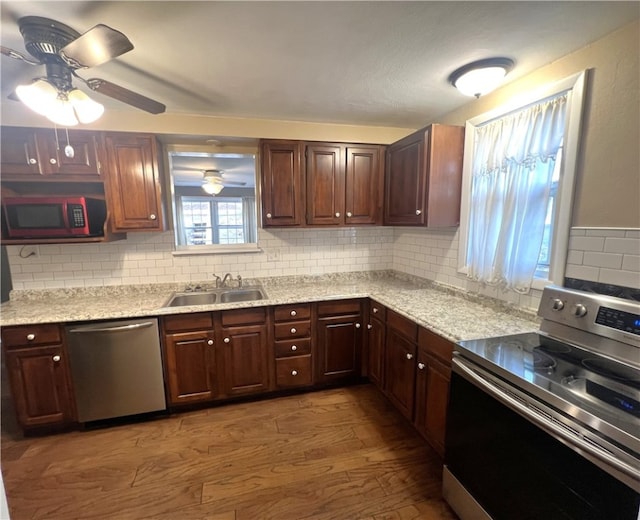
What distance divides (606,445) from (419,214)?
5.72 feet

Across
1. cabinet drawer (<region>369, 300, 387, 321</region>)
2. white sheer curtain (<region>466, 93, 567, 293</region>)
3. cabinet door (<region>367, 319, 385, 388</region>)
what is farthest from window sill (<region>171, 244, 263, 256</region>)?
white sheer curtain (<region>466, 93, 567, 293</region>)

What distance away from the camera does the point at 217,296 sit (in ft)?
9.27

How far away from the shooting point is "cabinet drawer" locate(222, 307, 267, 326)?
2473mm

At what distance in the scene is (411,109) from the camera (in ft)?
8.29

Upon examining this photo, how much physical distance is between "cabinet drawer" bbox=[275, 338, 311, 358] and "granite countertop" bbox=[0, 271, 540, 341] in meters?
0.38

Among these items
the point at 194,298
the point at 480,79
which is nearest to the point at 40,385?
the point at 194,298

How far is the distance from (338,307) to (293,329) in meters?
0.44

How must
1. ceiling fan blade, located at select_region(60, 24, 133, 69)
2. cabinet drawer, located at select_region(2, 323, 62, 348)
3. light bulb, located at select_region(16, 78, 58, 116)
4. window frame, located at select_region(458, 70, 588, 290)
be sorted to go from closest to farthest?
ceiling fan blade, located at select_region(60, 24, 133, 69)
light bulb, located at select_region(16, 78, 58, 116)
window frame, located at select_region(458, 70, 588, 290)
cabinet drawer, located at select_region(2, 323, 62, 348)

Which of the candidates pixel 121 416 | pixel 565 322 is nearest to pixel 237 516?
pixel 121 416

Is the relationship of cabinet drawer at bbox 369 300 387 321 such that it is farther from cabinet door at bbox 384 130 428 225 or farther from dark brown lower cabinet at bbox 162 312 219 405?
dark brown lower cabinet at bbox 162 312 219 405

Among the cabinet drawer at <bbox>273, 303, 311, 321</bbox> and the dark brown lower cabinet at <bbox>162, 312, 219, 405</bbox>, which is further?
the cabinet drawer at <bbox>273, 303, 311, 321</bbox>

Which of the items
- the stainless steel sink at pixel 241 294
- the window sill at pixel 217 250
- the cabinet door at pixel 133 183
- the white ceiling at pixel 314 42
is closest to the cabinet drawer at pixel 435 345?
the stainless steel sink at pixel 241 294

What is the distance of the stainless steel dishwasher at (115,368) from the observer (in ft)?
7.22

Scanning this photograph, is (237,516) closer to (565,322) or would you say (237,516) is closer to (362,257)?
(565,322)
